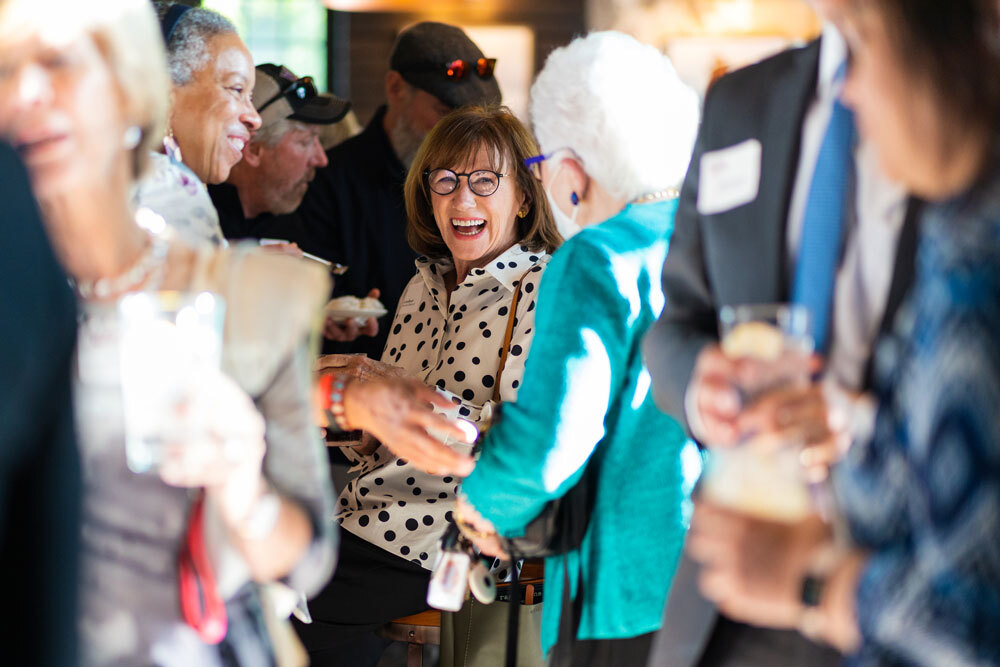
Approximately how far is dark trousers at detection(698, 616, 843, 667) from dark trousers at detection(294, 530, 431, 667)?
4.73 feet

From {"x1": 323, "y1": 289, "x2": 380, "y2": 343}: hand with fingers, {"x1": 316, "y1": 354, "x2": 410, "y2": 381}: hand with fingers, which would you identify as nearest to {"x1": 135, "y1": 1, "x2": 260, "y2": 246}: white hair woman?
{"x1": 316, "y1": 354, "x2": 410, "y2": 381}: hand with fingers

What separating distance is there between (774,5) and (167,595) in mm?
5936

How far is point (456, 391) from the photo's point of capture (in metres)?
2.56

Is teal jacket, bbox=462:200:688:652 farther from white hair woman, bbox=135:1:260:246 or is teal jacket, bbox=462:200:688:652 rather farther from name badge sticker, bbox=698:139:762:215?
white hair woman, bbox=135:1:260:246

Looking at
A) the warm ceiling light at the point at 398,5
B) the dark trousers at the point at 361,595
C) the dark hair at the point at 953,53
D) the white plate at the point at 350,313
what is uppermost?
the dark hair at the point at 953,53

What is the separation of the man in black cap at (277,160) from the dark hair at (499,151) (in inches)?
48.5

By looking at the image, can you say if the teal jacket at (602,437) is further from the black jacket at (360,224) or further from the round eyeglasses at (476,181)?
the black jacket at (360,224)

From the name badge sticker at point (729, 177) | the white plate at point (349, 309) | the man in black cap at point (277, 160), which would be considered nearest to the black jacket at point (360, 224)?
the man in black cap at point (277, 160)

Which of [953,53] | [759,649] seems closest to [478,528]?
[759,649]

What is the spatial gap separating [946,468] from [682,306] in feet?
2.13

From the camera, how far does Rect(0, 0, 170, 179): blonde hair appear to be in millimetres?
1138

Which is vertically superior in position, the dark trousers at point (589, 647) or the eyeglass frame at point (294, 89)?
the eyeglass frame at point (294, 89)

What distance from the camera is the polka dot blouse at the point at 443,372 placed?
2543 millimetres

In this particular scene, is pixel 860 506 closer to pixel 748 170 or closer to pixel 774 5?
pixel 748 170
